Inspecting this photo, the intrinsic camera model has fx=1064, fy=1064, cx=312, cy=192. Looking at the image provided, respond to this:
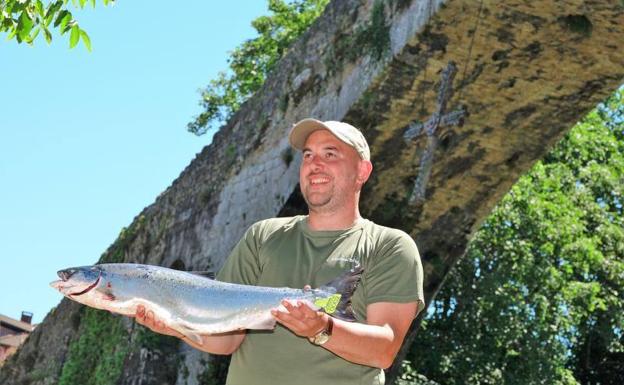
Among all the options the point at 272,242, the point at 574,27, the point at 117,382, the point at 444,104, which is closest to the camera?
the point at 272,242

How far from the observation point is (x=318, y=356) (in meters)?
3.05

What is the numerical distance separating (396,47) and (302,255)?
5387 mm

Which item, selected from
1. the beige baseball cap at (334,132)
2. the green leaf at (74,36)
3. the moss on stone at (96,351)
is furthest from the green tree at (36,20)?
the moss on stone at (96,351)

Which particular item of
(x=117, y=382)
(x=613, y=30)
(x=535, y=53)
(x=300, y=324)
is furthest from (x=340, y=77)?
(x=300, y=324)

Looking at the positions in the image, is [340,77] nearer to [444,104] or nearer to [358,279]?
[444,104]

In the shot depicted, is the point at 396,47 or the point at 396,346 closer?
the point at 396,346

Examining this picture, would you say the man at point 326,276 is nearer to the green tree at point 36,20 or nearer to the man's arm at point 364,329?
the man's arm at point 364,329

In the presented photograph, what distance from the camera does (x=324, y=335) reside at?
113 inches

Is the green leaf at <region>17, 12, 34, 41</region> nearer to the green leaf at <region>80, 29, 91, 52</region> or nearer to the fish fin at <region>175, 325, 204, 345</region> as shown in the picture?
the green leaf at <region>80, 29, 91, 52</region>

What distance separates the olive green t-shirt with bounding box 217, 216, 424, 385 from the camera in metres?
3.05

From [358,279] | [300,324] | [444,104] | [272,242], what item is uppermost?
[444,104]

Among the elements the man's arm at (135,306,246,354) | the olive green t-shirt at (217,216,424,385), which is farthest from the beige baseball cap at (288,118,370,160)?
the man's arm at (135,306,246,354)

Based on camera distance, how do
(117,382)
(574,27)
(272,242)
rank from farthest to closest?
(117,382), (574,27), (272,242)

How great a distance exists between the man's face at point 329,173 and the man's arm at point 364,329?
0.38m
